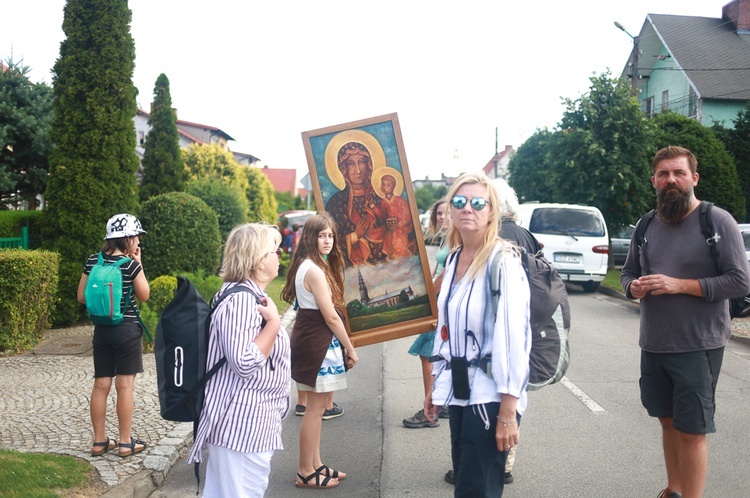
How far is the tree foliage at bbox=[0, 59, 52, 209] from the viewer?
54.1 ft

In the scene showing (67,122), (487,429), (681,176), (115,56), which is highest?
(115,56)

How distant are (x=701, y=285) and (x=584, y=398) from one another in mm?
3651

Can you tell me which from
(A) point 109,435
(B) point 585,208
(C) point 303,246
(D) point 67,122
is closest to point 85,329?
(D) point 67,122

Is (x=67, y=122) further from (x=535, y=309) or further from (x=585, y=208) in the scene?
(x=585, y=208)

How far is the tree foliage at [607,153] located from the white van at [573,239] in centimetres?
357

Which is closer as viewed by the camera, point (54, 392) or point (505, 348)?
point (505, 348)

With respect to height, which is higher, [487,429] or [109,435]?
[487,429]

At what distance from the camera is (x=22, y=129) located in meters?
16.7

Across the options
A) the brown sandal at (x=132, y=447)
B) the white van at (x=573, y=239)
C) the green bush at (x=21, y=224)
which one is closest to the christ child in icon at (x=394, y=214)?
the brown sandal at (x=132, y=447)

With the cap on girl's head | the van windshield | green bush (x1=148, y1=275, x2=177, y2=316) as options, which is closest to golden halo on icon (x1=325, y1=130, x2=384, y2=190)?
the cap on girl's head

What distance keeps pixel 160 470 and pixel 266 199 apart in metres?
29.6

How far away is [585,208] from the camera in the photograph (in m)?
17.3

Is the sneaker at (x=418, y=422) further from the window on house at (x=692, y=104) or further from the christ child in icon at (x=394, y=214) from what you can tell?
the window on house at (x=692, y=104)

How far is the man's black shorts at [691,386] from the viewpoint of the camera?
3.79 m
